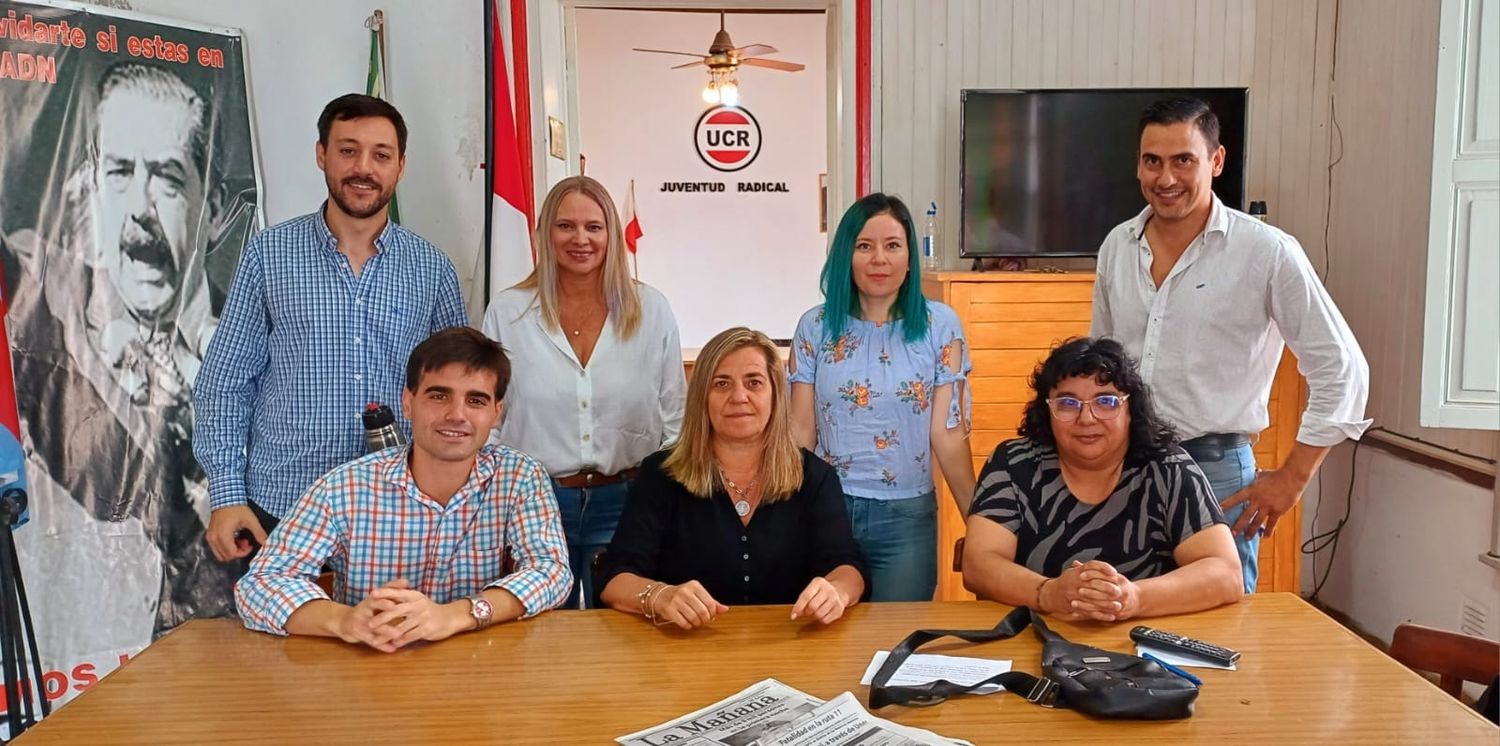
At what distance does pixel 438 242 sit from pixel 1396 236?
339 cm

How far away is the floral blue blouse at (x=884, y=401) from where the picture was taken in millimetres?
2285

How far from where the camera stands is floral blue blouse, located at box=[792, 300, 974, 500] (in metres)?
2.29

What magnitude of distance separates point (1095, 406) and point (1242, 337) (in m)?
0.50

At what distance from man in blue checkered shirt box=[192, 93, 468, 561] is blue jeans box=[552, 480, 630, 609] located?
460 millimetres

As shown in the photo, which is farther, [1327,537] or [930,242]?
[1327,537]

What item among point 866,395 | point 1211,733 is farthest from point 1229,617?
point 866,395

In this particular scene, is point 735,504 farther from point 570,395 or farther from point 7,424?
point 7,424

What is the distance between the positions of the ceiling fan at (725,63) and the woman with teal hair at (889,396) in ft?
13.2

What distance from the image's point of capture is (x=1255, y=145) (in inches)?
155

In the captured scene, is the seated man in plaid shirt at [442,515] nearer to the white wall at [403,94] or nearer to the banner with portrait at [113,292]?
the banner with portrait at [113,292]

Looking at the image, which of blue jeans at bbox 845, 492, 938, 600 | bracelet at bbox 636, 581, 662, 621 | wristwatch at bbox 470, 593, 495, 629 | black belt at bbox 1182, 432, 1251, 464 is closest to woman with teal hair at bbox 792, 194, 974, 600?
blue jeans at bbox 845, 492, 938, 600

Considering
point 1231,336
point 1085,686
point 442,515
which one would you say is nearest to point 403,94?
point 442,515

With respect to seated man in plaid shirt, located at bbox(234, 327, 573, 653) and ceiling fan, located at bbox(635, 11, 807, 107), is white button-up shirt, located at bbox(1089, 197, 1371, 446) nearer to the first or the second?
seated man in plaid shirt, located at bbox(234, 327, 573, 653)

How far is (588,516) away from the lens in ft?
7.64
